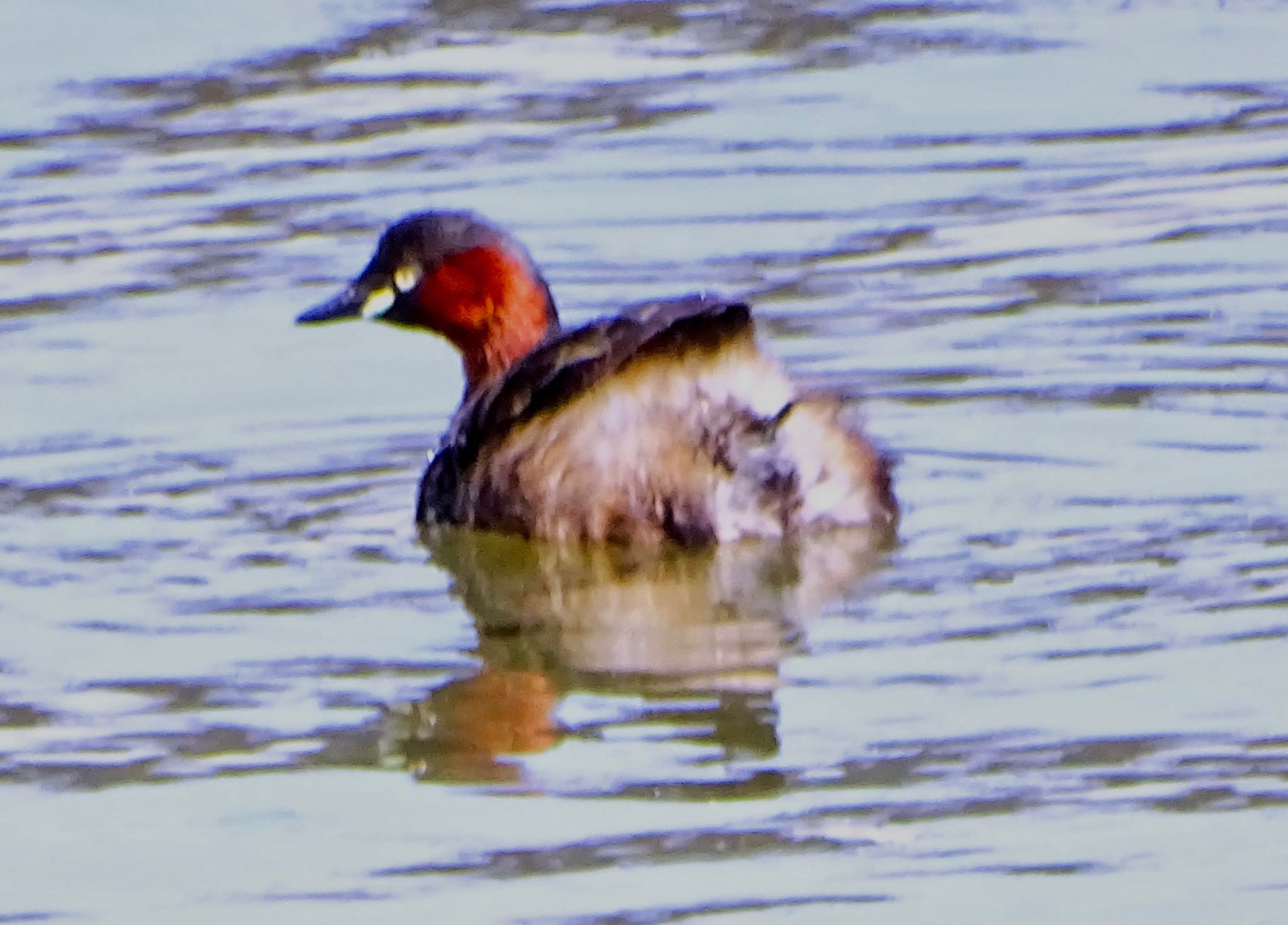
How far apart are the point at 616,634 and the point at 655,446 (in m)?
0.63

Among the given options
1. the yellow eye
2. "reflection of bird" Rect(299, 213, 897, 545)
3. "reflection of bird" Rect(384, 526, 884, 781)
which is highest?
the yellow eye

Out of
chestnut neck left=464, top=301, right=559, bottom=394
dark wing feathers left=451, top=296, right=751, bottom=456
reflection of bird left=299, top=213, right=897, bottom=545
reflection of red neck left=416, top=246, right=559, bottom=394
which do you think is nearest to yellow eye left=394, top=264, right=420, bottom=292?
reflection of red neck left=416, top=246, right=559, bottom=394

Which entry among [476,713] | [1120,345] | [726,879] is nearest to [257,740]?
[476,713]

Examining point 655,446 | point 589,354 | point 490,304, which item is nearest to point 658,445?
point 655,446

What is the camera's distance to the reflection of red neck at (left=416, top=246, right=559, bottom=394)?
27.7 ft

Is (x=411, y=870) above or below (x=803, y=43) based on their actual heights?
below

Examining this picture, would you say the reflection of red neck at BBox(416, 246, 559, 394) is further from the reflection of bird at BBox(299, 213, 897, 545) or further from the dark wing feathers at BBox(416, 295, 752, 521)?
the dark wing feathers at BBox(416, 295, 752, 521)

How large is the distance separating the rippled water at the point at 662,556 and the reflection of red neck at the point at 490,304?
0.36 meters

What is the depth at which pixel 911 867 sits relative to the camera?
5336 mm

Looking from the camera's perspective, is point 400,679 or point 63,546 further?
point 63,546

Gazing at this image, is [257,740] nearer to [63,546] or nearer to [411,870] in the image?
[411,870]

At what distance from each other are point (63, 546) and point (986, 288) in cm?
323

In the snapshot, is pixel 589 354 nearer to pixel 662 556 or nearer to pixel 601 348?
pixel 601 348

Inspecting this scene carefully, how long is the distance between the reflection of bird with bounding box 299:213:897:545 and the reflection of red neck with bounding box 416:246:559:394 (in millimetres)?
528
